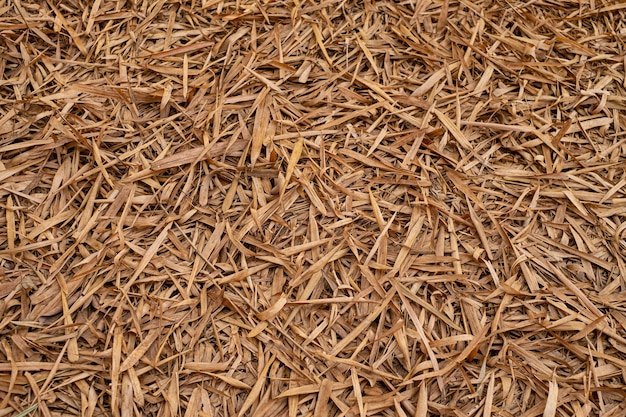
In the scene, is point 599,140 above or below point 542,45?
below

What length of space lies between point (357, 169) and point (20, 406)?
0.80 m

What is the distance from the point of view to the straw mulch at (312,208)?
3.66 ft

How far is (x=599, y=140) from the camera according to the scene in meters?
1.37

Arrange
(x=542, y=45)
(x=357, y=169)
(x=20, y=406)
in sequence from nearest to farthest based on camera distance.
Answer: (x=20, y=406)
(x=357, y=169)
(x=542, y=45)

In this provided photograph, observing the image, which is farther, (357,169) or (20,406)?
(357,169)

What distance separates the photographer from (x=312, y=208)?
1231mm

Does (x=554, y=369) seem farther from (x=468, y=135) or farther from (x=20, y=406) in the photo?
(x=20, y=406)

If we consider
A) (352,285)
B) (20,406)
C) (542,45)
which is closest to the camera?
(20,406)

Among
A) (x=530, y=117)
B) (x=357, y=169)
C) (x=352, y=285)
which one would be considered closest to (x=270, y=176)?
(x=357, y=169)

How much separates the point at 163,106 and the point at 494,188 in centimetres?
75

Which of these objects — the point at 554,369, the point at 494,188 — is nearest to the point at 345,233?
the point at 494,188

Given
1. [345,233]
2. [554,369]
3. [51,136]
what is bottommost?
[554,369]

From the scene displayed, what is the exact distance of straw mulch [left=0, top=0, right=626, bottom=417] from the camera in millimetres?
1116

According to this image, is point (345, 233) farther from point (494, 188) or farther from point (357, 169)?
point (494, 188)
